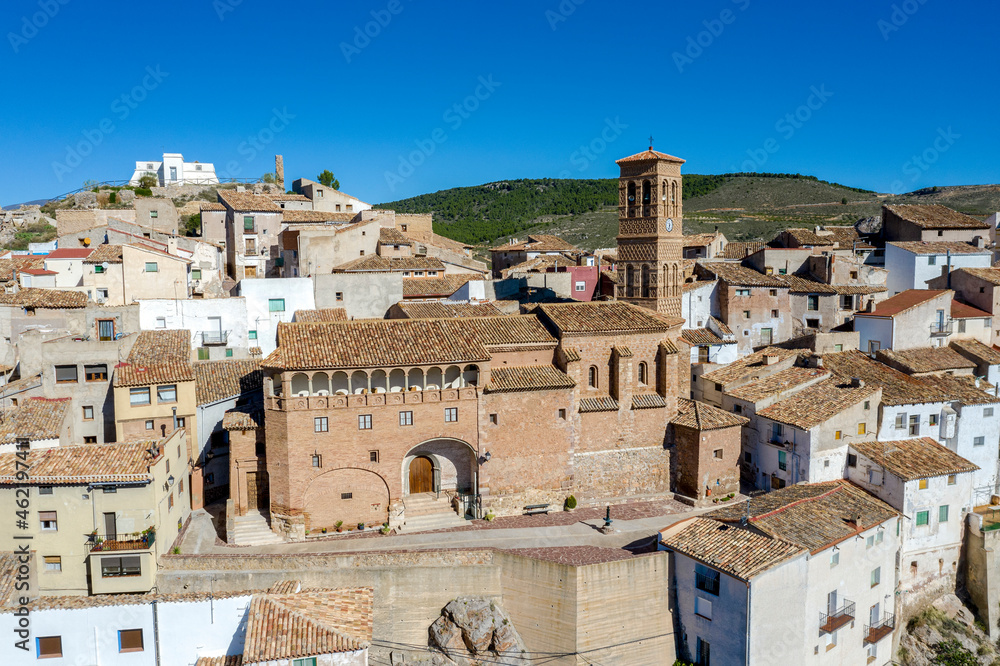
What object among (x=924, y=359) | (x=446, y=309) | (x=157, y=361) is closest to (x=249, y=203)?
(x=446, y=309)

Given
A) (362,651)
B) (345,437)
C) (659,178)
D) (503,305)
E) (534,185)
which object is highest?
(534,185)

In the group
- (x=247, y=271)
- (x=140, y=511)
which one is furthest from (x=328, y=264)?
(x=140, y=511)

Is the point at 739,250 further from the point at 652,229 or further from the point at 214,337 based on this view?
the point at 214,337

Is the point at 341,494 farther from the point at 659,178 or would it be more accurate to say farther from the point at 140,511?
the point at 659,178

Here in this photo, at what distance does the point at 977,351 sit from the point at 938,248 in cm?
1126

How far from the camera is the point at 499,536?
2852 cm

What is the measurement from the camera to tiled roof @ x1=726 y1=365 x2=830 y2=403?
33.7 metres

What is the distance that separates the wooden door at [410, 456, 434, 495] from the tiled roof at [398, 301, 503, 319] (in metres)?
8.81

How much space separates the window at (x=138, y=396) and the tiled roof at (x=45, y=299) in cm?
804

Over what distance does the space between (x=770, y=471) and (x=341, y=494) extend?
59.6 feet

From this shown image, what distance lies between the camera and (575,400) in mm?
31375

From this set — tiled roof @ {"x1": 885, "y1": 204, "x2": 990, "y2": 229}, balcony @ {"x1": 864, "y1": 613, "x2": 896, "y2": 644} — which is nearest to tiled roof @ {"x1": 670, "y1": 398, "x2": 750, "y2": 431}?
balcony @ {"x1": 864, "y1": 613, "x2": 896, "y2": 644}

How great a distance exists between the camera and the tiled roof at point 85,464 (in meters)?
24.2

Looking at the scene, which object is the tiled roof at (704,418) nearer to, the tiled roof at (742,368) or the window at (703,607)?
the tiled roof at (742,368)
